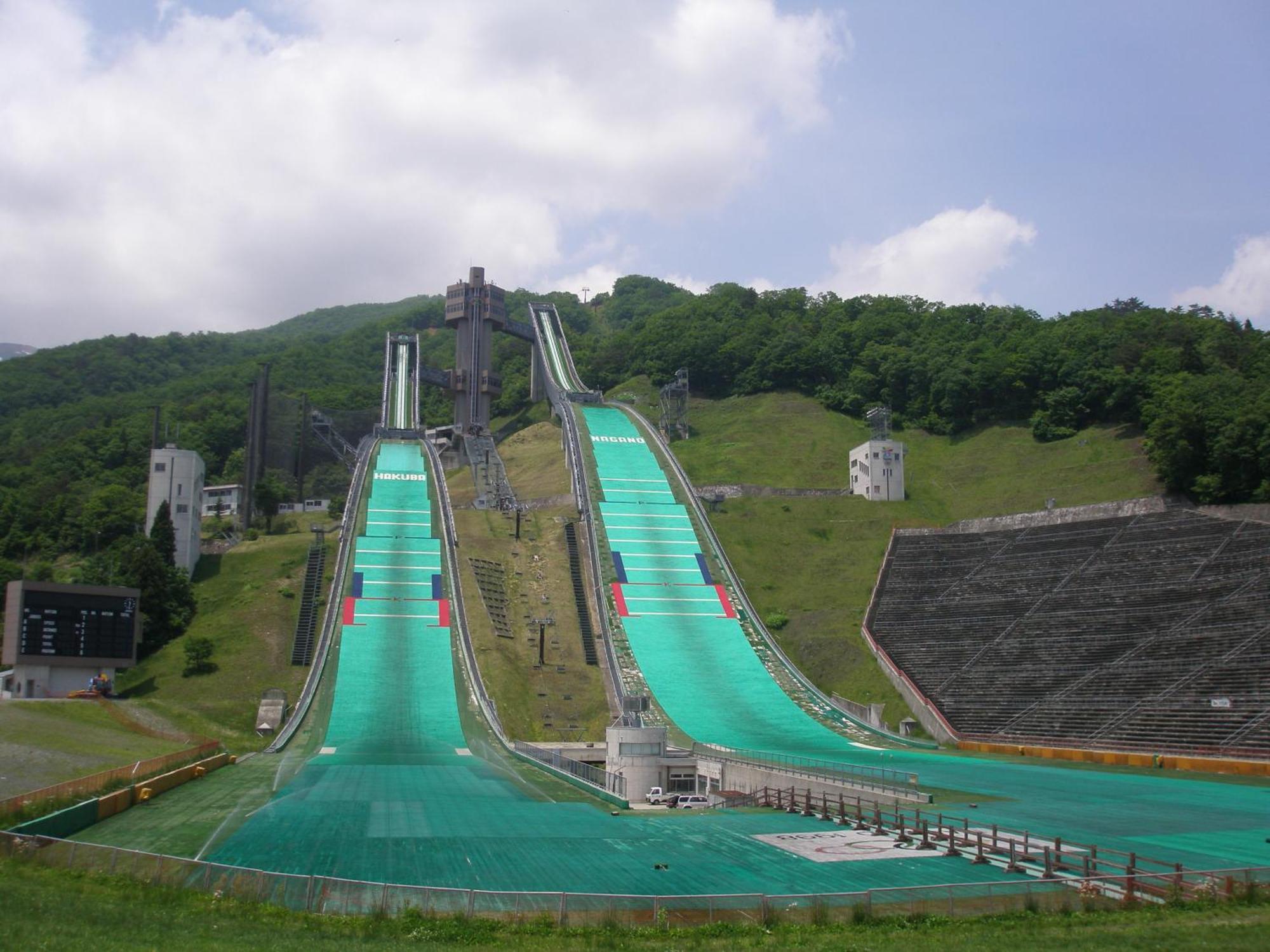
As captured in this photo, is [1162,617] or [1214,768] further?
[1162,617]

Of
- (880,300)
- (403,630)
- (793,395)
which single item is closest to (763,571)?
(403,630)

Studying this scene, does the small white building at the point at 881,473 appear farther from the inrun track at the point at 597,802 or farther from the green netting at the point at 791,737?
the inrun track at the point at 597,802

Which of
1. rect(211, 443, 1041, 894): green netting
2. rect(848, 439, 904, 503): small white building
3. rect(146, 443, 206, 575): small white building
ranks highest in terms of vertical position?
rect(848, 439, 904, 503): small white building

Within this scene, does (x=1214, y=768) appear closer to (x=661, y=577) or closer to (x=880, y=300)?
(x=661, y=577)

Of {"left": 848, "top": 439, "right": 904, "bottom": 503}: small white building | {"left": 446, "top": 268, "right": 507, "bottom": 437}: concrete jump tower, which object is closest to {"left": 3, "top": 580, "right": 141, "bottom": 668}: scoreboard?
{"left": 848, "top": 439, "right": 904, "bottom": 503}: small white building

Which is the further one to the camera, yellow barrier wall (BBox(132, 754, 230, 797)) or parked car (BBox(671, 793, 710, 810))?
parked car (BBox(671, 793, 710, 810))

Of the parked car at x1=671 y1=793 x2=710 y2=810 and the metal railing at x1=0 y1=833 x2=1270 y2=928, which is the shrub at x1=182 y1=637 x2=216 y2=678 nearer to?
the parked car at x1=671 y1=793 x2=710 y2=810
